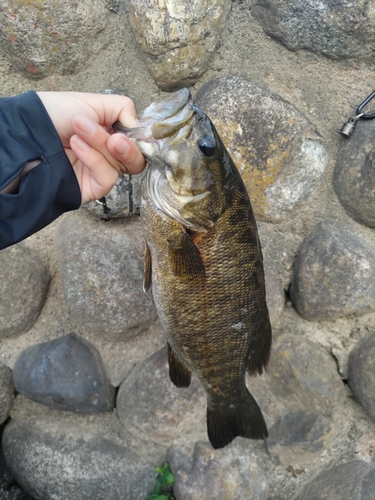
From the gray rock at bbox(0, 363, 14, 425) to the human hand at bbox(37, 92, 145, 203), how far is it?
0.90 m

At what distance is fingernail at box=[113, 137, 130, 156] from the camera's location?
110cm

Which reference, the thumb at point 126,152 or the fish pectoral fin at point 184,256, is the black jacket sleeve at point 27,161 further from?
the fish pectoral fin at point 184,256

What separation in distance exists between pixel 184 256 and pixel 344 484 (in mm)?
1021

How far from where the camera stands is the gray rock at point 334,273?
1.55 metres

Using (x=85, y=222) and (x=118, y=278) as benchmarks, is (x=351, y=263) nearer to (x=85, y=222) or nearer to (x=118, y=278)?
(x=118, y=278)

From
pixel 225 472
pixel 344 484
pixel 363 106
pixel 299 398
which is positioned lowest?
pixel 225 472

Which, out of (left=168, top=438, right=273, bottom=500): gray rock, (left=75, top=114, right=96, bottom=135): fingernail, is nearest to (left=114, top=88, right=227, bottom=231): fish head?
(left=75, top=114, right=96, bottom=135): fingernail

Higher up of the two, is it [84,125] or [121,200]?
[84,125]

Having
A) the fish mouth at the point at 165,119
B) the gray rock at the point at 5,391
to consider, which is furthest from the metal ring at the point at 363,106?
the gray rock at the point at 5,391

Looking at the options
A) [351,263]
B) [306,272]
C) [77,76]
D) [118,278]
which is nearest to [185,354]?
[118,278]

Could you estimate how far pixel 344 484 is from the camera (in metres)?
1.59

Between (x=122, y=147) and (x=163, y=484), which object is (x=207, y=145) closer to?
(x=122, y=147)

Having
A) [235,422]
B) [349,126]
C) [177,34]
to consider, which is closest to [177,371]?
[235,422]

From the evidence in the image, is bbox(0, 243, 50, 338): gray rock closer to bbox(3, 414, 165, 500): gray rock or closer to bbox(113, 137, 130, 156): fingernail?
bbox(3, 414, 165, 500): gray rock
